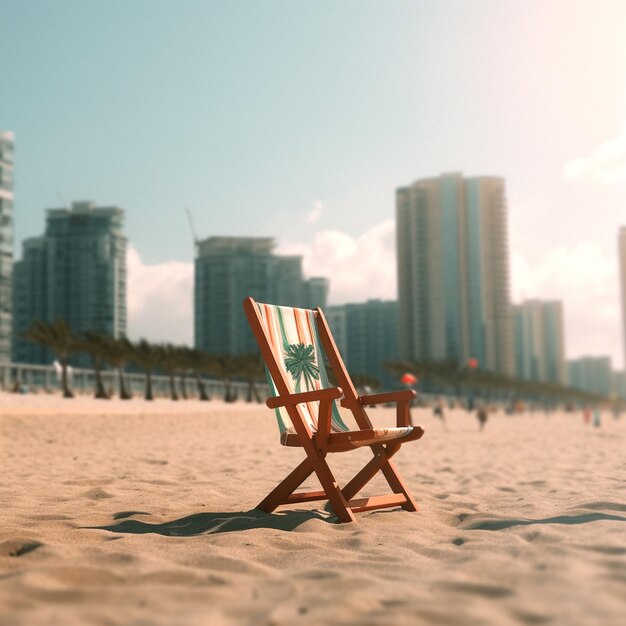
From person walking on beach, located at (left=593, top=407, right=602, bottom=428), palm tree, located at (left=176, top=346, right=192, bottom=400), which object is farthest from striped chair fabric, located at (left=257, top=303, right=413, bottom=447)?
palm tree, located at (left=176, top=346, right=192, bottom=400)

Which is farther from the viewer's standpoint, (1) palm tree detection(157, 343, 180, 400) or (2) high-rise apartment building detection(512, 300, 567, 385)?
(2) high-rise apartment building detection(512, 300, 567, 385)

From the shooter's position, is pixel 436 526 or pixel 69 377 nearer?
pixel 436 526

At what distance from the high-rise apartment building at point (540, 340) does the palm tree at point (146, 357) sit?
134 metres

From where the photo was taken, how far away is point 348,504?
349 centimetres

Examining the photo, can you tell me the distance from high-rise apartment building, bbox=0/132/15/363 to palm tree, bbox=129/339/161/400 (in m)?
32.0

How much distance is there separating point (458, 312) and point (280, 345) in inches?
4194

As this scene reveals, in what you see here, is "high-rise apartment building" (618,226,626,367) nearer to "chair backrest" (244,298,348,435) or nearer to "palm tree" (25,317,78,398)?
"palm tree" (25,317,78,398)

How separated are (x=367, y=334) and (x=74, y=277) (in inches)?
1972

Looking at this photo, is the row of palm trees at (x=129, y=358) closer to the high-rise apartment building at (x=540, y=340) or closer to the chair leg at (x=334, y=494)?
the chair leg at (x=334, y=494)

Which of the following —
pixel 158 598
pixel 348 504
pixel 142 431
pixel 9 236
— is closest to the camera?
pixel 158 598

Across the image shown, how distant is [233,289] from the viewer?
10350 centimetres

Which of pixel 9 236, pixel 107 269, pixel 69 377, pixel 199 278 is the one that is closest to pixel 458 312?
pixel 199 278

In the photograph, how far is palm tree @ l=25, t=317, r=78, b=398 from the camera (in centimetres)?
2898

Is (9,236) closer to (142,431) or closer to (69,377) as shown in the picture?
(69,377)
